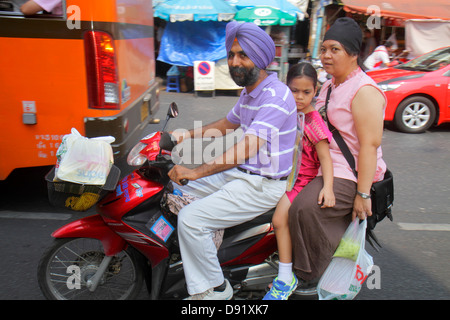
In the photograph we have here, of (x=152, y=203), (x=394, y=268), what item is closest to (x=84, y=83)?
(x=152, y=203)

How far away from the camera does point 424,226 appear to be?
3.94m

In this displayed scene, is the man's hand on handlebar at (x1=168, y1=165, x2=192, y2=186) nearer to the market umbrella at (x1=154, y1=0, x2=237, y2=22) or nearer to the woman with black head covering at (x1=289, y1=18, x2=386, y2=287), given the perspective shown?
the woman with black head covering at (x1=289, y1=18, x2=386, y2=287)

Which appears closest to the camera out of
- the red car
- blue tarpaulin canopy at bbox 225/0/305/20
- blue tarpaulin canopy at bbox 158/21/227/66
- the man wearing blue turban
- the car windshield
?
the man wearing blue turban

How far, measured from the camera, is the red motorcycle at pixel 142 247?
93.7 inches

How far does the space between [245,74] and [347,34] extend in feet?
2.03

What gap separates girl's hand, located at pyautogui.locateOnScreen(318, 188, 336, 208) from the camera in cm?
230

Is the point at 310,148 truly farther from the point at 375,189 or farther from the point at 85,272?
the point at 85,272

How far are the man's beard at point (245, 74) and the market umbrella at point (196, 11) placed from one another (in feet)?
28.1

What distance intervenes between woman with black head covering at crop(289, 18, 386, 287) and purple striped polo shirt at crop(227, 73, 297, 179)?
0.25 meters

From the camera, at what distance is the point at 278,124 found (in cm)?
221

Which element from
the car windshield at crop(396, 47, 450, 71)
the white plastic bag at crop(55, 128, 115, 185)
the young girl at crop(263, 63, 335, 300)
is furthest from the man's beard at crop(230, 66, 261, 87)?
the car windshield at crop(396, 47, 450, 71)

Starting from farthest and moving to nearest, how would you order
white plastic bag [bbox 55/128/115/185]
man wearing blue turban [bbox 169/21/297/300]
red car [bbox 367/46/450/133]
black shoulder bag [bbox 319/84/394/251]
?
red car [bbox 367/46/450/133] → black shoulder bag [bbox 319/84/394/251] → man wearing blue turban [bbox 169/21/297/300] → white plastic bag [bbox 55/128/115/185]

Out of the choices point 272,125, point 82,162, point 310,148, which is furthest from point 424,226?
point 82,162

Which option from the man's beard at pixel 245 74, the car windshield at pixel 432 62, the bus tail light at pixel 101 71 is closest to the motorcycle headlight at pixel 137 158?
the man's beard at pixel 245 74
